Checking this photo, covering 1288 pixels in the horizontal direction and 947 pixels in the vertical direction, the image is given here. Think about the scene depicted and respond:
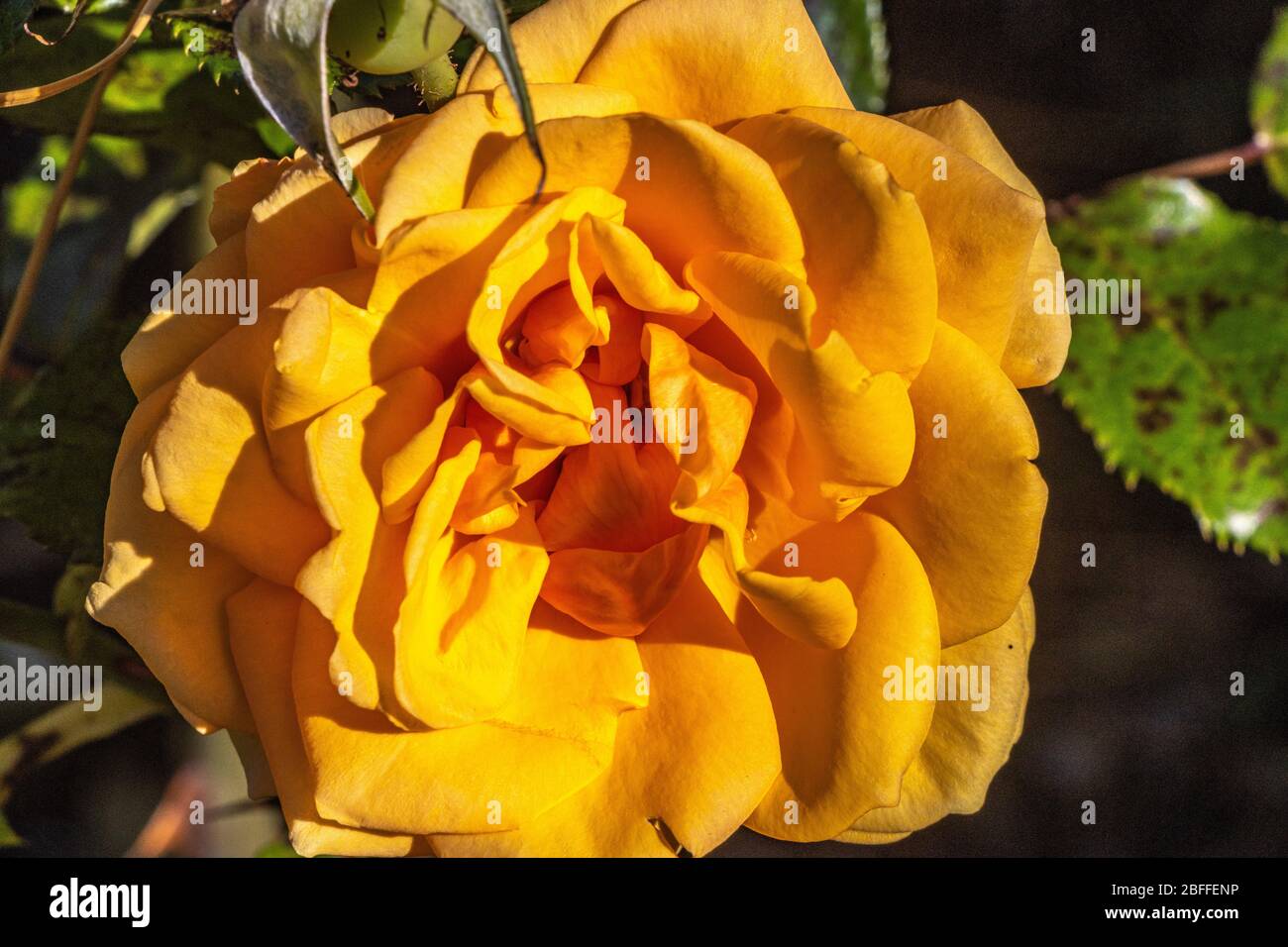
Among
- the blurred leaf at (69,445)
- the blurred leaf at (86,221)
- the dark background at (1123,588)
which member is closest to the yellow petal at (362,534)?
the blurred leaf at (69,445)

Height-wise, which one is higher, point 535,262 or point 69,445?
point 535,262

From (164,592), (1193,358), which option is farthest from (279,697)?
(1193,358)

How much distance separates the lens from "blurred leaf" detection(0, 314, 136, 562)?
717 mm

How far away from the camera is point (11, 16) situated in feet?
1.60

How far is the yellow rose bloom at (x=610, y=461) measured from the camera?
1.38 ft

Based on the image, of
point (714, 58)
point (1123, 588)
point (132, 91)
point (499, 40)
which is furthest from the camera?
point (1123, 588)

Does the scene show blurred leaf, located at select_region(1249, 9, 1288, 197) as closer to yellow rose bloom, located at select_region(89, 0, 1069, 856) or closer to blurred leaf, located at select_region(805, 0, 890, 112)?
blurred leaf, located at select_region(805, 0, 890, 112)

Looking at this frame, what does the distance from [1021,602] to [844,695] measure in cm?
12

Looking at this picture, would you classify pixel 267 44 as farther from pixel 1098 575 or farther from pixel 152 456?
pixel 1098 575

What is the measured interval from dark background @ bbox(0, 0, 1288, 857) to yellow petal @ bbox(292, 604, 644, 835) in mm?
503


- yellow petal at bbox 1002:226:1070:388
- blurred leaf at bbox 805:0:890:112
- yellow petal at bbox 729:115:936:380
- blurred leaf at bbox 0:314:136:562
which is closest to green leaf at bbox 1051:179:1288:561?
blurred leaf at bbox 805:0:890:112

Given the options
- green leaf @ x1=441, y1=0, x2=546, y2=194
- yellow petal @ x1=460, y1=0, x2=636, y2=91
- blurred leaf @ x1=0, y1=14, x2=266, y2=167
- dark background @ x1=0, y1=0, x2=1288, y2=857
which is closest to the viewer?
green leaf @ x1=441, y1=0, x2=546, y2=194

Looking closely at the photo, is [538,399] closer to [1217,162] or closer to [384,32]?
[384,32]

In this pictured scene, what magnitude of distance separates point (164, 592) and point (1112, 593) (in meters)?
0.85
